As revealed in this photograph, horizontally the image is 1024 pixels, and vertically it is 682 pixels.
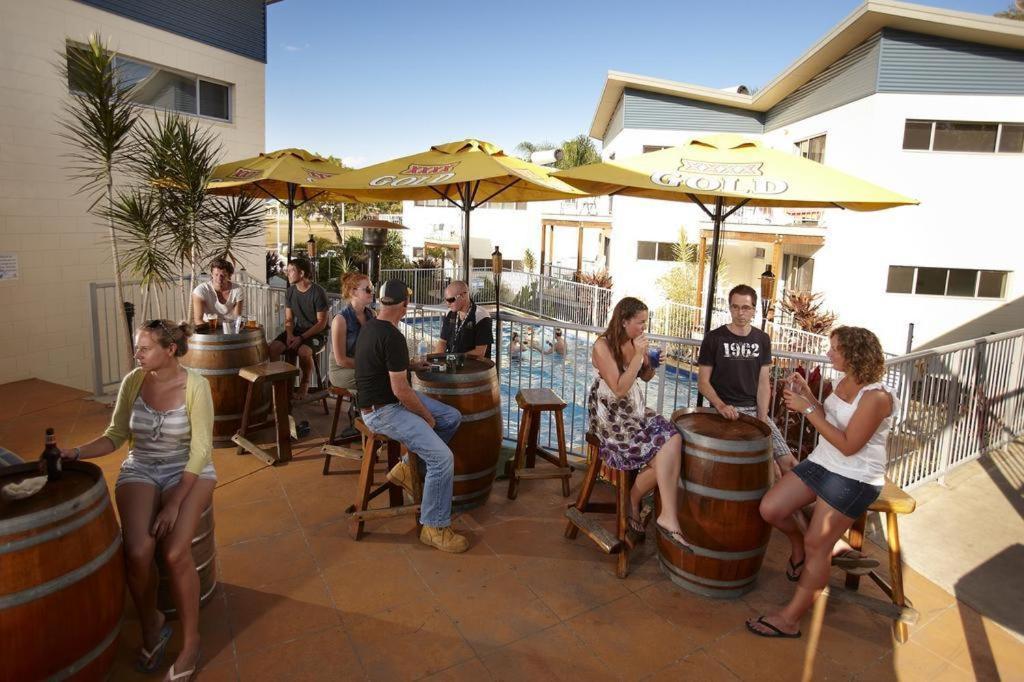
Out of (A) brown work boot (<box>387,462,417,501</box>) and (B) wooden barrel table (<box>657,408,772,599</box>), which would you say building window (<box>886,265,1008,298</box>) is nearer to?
(B) wooden barrel table (<box>657,408,772,599</box>)

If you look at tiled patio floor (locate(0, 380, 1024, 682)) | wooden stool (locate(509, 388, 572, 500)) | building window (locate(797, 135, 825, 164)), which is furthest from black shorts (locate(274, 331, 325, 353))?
building window (locate(797, 135, 825, 164))

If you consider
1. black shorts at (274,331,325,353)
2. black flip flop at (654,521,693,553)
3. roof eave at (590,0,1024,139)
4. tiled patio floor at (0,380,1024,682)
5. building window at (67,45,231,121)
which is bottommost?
tiled patio floor at (0,380,1024,682)

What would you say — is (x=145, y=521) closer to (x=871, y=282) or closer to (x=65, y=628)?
(x=65, y=628)

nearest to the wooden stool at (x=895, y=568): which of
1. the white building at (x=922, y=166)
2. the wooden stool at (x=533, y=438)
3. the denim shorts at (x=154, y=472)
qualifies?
the wooden stool at (x=533, y=438)

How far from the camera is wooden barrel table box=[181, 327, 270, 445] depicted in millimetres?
5723

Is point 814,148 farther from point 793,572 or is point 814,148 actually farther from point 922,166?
point 793,572

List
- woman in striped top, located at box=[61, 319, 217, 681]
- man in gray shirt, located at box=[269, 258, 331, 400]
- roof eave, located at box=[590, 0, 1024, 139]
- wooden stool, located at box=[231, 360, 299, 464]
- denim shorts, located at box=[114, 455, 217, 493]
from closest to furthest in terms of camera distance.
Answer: woman in striped top, located at box=[61, 319, 217, 681], denim shorts, located at box=[114, 455, 217, 493], wooden stool, located at box=[231, 360, 299, 464], man in gray shirt, located at box=[269, 258, 331, 400], roof eave, located at box=[590, 0, 1024, 139]

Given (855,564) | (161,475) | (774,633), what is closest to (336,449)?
(161,475)

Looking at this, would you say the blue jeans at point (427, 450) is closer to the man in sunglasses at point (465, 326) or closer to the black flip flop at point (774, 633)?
the man in sunglasses at point (465, 326)

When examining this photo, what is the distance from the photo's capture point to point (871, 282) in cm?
1641

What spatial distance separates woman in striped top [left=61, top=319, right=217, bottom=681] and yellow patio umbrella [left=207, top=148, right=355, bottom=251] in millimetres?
4077

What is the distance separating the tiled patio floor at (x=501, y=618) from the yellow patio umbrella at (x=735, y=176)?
7.56 ft

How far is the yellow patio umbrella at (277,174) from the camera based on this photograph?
7125 millimetres

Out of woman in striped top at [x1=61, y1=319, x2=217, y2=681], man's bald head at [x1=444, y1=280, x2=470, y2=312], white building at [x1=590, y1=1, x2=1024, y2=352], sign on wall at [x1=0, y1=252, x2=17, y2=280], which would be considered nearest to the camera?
woman in striped top at [x1=61, y1=319, x2=217, y2=681]
